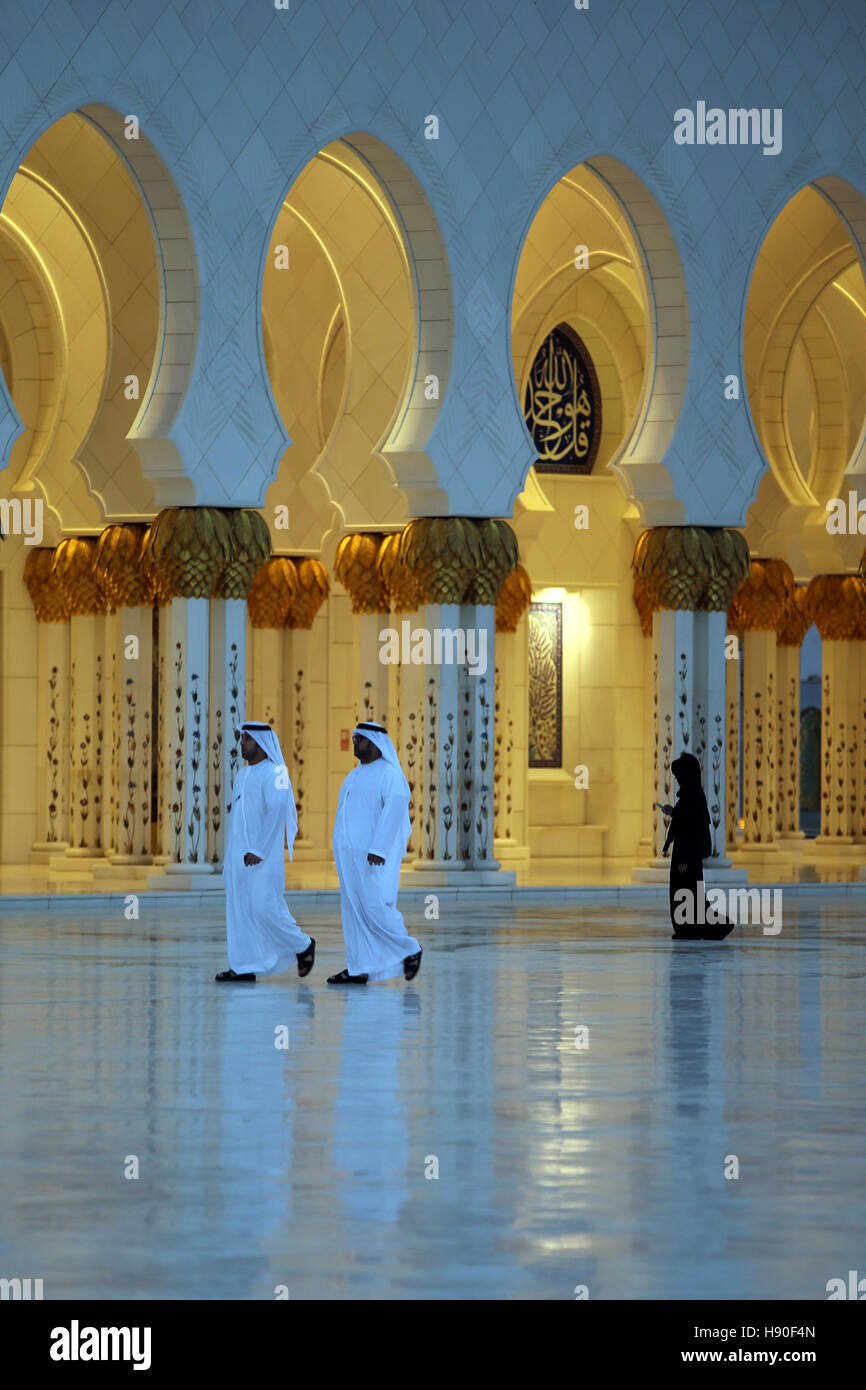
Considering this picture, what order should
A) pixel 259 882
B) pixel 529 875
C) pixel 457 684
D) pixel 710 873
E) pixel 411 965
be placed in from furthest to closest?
1. pixel 529 875
2. pixel 710 873
3. pixel 457 684
4. pixel 259 882
5. pixel 411 965

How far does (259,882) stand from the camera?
8.08 meters

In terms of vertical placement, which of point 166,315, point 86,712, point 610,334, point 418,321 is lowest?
point 86,712

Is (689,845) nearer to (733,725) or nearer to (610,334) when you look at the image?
(733,725)

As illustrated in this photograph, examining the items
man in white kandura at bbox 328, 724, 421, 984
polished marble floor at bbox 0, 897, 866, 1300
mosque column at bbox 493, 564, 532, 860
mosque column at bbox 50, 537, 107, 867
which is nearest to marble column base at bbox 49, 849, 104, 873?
mosque column at bbox 50, 537, 107, 867

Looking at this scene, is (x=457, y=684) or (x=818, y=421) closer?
(x=457, y=684)

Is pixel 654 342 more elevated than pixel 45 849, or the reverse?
pixel 654 342

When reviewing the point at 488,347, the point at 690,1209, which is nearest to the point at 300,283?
the point at 488,347

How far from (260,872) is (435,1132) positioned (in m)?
3.43

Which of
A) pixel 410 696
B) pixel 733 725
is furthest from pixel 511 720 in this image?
pixel 410 696

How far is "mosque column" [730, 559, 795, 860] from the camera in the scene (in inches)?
649

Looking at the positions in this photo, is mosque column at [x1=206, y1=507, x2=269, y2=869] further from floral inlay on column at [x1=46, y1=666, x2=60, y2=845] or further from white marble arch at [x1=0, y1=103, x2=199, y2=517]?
floral inlay on column at [x1=46, y1=666, x2=60, y2=845]

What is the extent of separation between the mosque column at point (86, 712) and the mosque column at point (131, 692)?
0.81 metres

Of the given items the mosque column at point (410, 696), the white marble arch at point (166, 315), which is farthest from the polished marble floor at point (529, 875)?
the white marble arch at point (166, 315)
